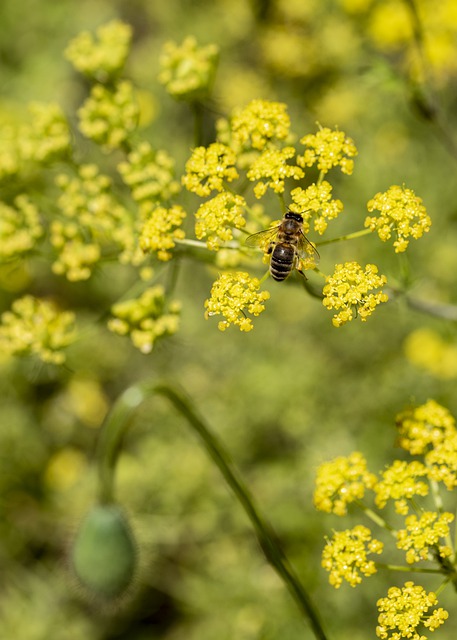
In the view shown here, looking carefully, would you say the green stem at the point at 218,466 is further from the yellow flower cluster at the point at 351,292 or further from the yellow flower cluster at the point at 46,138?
the yellow flower cluster at the point at 46,138

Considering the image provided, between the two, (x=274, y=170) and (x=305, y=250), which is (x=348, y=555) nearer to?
(x=305, y=250)

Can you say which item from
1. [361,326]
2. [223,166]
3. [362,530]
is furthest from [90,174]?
[361,326]

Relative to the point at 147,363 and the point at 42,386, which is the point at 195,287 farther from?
the point at 42,386

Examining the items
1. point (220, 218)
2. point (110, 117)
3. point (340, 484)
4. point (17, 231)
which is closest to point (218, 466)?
point (340, 484)

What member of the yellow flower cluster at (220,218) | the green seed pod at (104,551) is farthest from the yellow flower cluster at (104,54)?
the green seed pod at (104,551)

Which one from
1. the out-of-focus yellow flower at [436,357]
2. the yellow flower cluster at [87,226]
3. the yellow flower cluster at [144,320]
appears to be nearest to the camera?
the yellow flower cluster at [144,320]

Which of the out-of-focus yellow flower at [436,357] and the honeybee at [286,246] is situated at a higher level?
the honeybee at [286,246]

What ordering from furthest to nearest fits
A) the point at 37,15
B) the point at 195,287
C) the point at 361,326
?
the point at 37,15
the point at 195,287
the point at 361,326
